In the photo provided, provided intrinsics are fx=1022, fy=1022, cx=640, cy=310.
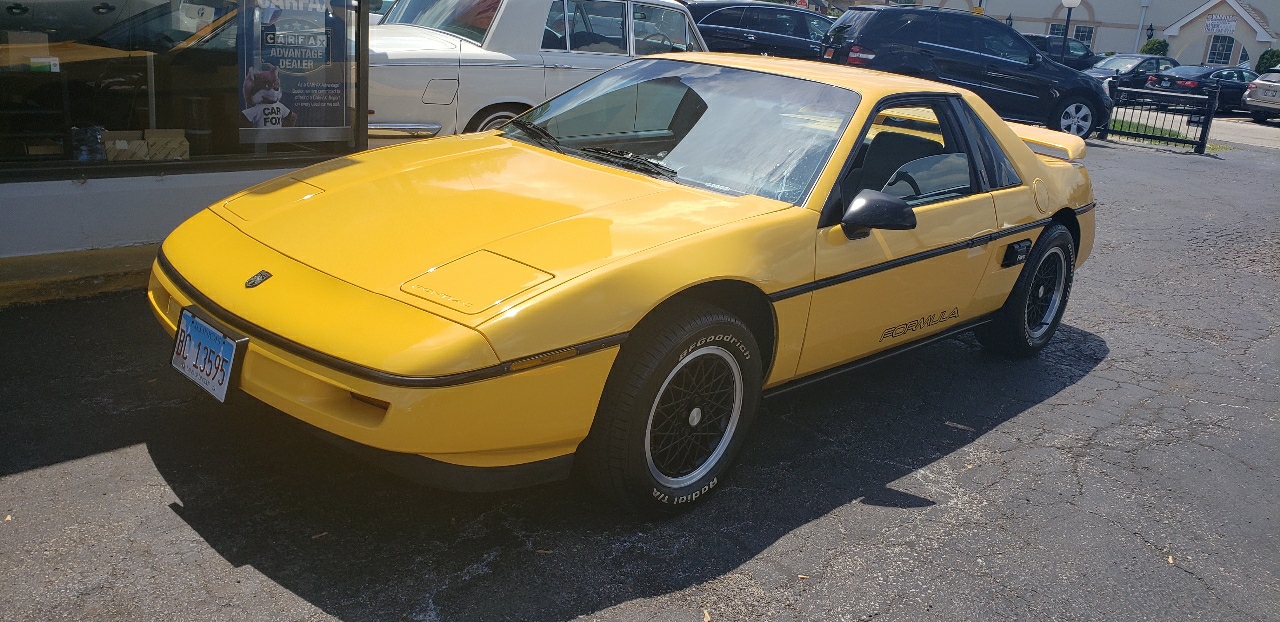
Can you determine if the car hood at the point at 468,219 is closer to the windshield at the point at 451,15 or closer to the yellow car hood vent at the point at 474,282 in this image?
the yellow car hood vent at the point at 474,282

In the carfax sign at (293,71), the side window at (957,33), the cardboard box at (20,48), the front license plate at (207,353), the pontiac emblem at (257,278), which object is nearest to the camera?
the front license plate at (207,353)

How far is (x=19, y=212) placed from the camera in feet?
15.8

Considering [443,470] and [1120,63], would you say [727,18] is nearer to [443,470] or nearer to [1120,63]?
[443,470]

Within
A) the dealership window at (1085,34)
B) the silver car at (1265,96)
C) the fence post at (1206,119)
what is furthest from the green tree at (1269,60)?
the fence post at (1206,119)

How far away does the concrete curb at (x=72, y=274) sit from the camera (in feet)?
15.4

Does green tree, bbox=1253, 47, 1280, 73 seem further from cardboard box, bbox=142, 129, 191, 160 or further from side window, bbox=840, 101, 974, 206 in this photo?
cardboard box, bbox=142, 129, 191, 160

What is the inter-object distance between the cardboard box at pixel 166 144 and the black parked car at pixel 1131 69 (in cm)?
2424

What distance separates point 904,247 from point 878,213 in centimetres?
41

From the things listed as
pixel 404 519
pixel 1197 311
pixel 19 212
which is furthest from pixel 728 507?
pixel 1197 311

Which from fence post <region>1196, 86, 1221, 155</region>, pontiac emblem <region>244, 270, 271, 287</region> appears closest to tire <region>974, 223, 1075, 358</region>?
pontiac emblem <region>244, 270, 271, 287</region>

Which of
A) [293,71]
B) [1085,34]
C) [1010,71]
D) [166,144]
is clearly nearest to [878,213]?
[293,71]

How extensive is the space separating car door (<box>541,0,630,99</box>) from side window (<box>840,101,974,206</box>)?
12.0 ft

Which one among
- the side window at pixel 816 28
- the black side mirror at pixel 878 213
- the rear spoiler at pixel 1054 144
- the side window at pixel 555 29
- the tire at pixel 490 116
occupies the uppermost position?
the side window at pixel 816 28

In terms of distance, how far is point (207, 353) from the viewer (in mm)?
2967
